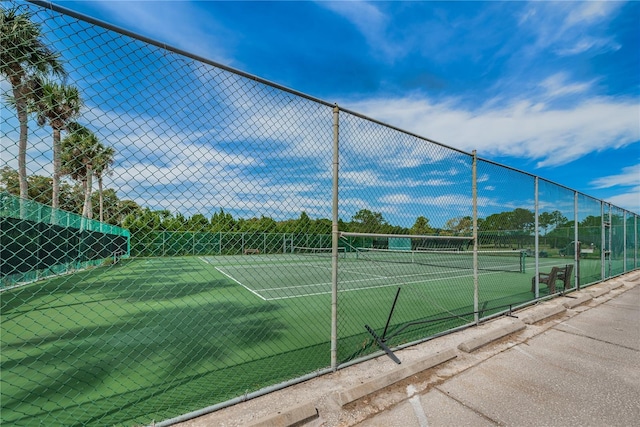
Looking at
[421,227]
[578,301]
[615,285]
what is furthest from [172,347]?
[615,285]

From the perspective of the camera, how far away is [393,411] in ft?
8.98

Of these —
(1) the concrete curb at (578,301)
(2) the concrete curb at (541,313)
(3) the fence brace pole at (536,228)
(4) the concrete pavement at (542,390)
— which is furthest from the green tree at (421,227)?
(1) the concrete curb at (578,301)

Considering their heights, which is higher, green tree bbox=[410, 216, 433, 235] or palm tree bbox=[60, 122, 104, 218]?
palm tree bbox=[60, 122, 104, 218]

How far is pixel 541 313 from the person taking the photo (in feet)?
18.7

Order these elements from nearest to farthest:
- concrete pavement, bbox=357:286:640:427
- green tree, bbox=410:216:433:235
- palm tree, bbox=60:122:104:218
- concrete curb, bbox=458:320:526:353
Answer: palm tree, bbox=60:122:104:218 < concrete pavement, bbox=357:286:640:427 < concrete curb, bbox=458:320:526:353 < green tree, bbox=410:216:433:235

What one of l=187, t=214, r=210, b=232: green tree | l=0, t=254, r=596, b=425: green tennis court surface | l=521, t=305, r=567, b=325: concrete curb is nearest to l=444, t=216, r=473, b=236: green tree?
l=0, t=254, r=596, b=425: green tennis court surface

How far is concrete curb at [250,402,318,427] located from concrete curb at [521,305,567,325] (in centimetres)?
457

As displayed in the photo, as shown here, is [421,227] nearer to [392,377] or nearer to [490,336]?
[490,336]

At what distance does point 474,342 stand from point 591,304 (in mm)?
5039

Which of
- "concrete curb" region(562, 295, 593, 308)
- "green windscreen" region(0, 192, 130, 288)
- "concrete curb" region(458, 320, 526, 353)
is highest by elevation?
"green windscreen" region(0, 192, 130, 288)

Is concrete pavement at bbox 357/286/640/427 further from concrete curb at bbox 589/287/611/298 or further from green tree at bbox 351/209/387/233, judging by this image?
concrete curb at bbox 589/287/611/298

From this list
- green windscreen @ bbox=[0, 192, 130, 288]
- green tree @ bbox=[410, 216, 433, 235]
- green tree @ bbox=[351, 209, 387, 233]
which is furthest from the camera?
green windscreen @ bbox=[0, 192, 130, 288]

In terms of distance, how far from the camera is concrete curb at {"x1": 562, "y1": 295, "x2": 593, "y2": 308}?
654 centimetres

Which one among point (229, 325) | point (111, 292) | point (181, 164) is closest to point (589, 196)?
point (229, 325)
